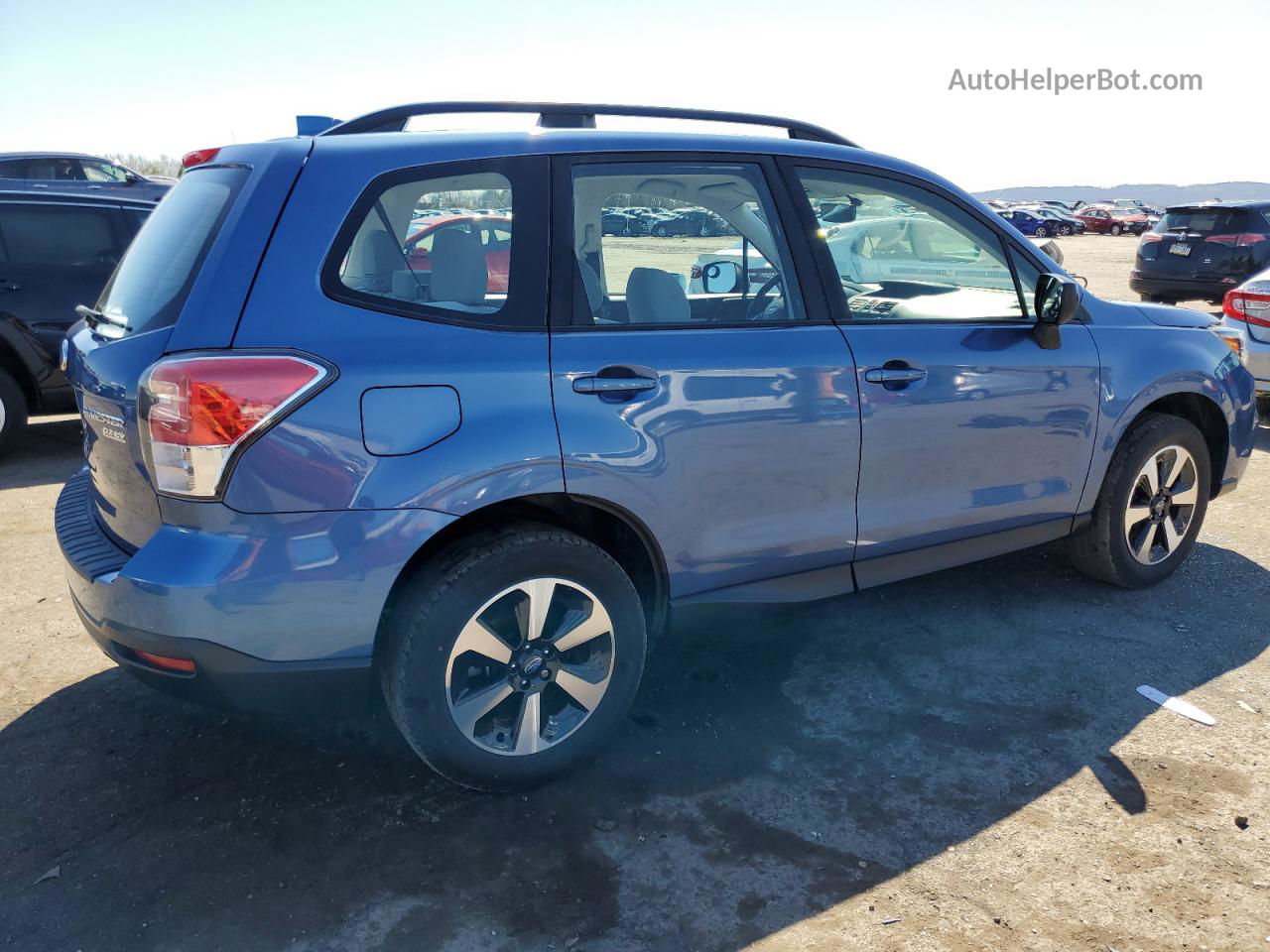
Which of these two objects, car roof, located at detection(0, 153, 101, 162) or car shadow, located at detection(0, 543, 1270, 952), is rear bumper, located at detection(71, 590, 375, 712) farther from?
car roof, located at detection(0, 153, 101, 162)

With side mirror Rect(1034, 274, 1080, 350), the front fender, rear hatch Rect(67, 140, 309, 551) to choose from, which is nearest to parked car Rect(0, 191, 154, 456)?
rear hatch Rect(67, 140, 309, 551)

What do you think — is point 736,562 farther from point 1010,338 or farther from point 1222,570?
point 1222,570

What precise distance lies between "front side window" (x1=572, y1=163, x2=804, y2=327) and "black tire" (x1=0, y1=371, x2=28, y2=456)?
17.8ft

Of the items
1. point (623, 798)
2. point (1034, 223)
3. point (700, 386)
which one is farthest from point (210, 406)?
point (1034, 223)

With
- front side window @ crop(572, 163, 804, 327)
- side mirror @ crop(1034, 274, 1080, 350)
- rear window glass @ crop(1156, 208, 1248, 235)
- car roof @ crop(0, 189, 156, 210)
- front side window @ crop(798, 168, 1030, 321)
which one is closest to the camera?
front side window @ crop(572, 163, 804, 327)

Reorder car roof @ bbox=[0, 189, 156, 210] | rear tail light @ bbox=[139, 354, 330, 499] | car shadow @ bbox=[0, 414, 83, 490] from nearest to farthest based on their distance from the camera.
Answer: rear tail light @ bbox=[139, 354, 330, 499] < car shadow @ bbox=[0, 414, 83, 490] < car roof @ bbox=[0, 189, 156, 210]

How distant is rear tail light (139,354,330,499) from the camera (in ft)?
7.73

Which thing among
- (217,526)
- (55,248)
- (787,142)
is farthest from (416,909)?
(55,248)

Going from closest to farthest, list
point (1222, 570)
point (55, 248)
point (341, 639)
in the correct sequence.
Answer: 1. point (341, 639)
2. point (1222, 570)
3. point (55, 248)

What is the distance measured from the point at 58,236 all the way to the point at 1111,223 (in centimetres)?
6110

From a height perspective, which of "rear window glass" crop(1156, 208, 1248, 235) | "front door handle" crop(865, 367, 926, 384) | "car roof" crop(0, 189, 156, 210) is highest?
"car roof" crop(0, 189, 156, 210)

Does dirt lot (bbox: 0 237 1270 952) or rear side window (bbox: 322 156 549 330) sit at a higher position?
rear side window (bbox: 322 156 549 330)

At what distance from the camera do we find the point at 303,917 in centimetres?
242

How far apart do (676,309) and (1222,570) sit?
10.6 feet
